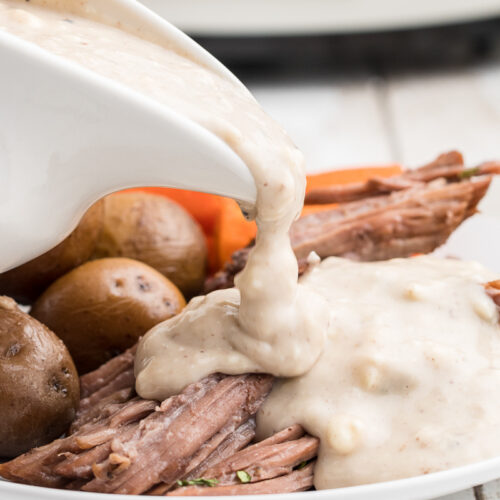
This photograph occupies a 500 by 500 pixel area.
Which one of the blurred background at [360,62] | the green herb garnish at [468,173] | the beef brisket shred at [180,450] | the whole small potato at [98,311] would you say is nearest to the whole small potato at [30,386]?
the beef brisket shred at [180,450]

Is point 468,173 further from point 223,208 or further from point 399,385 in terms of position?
point 399,385

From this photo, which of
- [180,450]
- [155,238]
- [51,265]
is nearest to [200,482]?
[180,450]

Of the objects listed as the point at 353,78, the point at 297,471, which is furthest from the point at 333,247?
the point at 353,78

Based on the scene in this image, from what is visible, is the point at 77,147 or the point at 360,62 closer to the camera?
the point at 77,147

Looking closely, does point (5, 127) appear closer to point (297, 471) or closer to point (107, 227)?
point (297, 471)

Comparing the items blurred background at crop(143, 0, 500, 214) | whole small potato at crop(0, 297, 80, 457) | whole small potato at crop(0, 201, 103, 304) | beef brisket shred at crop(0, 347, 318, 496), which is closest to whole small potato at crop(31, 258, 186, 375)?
whole small potato at crop(0, 201, 103, 304)

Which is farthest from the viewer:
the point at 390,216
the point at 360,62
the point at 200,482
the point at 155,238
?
the point at 360,62
